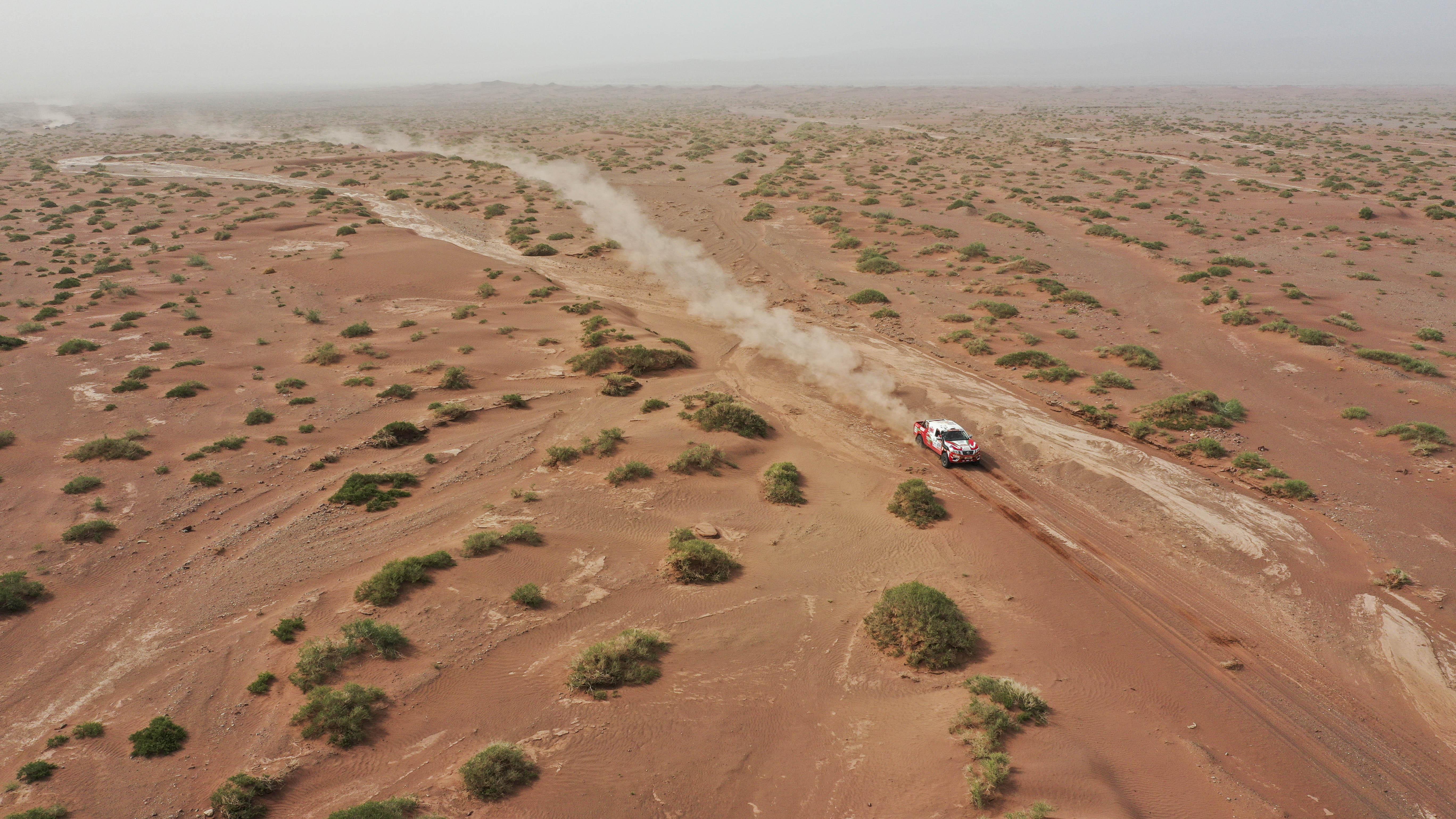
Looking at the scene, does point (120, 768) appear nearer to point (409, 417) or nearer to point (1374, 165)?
point (409, 417)

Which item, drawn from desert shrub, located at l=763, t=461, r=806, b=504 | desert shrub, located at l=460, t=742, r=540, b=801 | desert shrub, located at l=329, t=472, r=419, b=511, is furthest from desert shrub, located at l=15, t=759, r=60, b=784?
desert shrub, located at l=763, t=461, r=806, b=504

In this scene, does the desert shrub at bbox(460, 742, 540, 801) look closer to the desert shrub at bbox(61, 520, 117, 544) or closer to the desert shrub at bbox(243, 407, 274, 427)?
the desert shrub at bbox(61, 520, 117, 544)

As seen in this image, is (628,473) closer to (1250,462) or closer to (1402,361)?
(1250,462)

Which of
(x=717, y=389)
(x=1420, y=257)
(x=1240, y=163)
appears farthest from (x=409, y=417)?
(x=1240, y=163)

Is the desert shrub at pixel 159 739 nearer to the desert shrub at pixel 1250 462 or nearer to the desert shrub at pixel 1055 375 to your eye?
the desert shrub at pixel 1250 462

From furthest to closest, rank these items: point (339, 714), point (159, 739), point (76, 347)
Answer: point (76, 347)
point (339, 714)
point (159, 739)

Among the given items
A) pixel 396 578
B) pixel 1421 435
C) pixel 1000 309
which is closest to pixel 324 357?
pixel 396 578

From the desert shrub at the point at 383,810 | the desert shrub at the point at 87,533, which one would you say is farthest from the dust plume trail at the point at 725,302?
the desert shrub at the point at 87,533
